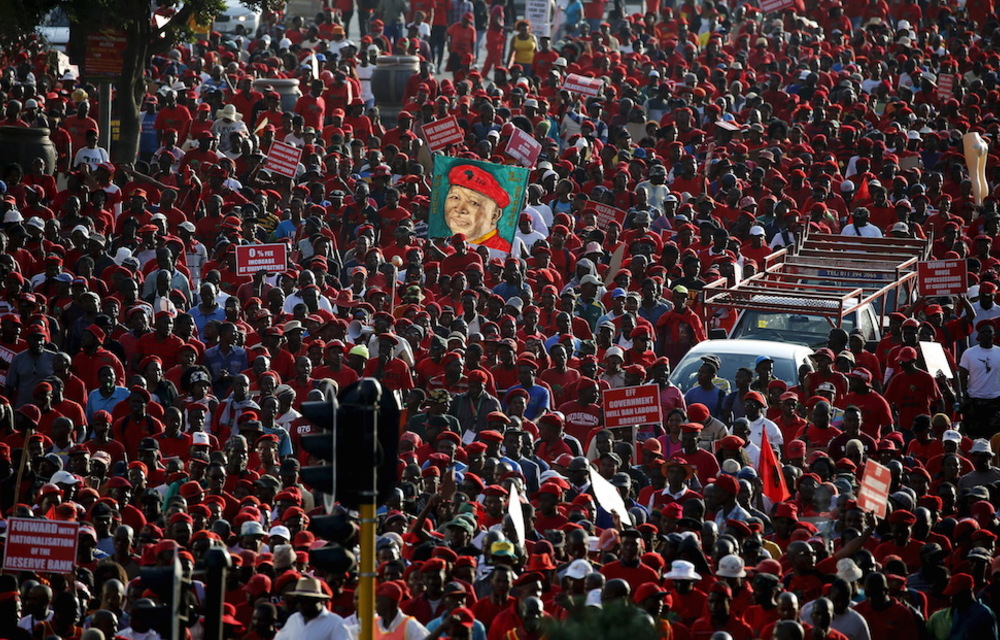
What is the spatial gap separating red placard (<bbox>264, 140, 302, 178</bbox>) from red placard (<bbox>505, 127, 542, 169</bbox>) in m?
2.89

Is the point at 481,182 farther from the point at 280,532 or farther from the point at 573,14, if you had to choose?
the point at 573,14

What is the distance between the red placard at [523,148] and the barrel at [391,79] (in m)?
6.33

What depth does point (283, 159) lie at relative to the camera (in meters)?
23.5

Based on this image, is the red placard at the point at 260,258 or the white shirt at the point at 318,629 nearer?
the white shirt at the point at 318,629

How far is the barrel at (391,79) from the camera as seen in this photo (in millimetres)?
31062

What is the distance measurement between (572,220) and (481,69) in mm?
14638

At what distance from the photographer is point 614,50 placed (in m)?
35.8

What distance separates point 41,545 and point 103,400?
14.9 ft

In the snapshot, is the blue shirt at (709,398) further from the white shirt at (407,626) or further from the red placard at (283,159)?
the red placard at (283,159)

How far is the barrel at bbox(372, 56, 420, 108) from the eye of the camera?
3106 cm

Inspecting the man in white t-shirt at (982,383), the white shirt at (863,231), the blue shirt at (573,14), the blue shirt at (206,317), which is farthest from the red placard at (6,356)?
the blue shirt at (573,14)

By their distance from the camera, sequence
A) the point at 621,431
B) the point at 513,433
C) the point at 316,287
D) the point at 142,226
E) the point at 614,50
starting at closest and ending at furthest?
the point at 513,433 → the point at 621,431 → the point at 316,287 → the point at 142,226 → the point at 614,50

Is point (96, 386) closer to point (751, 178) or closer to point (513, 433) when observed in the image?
point (513, 433)

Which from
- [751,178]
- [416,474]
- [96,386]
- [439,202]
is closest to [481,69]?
[751,178]
